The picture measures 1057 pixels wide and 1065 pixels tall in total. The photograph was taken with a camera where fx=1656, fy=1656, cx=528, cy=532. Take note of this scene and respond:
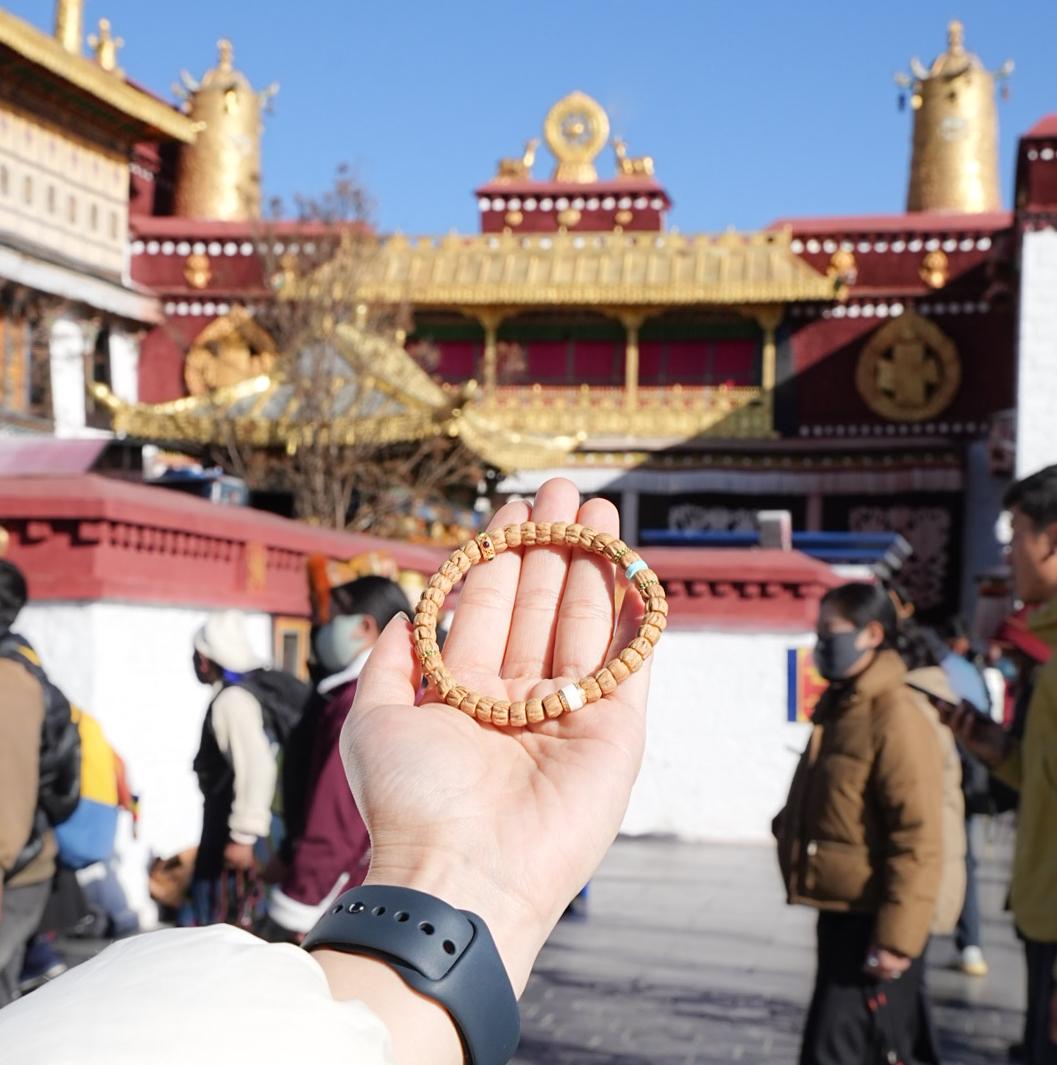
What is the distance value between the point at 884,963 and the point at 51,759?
89.7 inches

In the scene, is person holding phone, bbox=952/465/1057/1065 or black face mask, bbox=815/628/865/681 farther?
black face mask, bbox=815/628/865/681

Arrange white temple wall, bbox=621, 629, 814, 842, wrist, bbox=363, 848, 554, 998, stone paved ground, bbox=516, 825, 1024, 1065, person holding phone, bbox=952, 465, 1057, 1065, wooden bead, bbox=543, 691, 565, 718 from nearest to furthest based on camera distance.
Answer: wrist, bbox=363, 848, 554, 998 < wooden bead, bbox=543, 691, 565, 718 < person holding phone, bbox=952, 465, 1057, 1065 < stone paved ground, bbox=516, 825, 1024, 1065 < white temple wall, bbox=621, 629, 814, 842

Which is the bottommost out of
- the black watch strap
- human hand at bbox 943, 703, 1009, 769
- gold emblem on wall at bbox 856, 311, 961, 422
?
human hand at bbox 943, 703, 1009, 769

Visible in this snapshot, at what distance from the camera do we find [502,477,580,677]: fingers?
1.89 metres

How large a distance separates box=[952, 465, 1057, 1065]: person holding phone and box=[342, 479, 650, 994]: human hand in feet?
6.75

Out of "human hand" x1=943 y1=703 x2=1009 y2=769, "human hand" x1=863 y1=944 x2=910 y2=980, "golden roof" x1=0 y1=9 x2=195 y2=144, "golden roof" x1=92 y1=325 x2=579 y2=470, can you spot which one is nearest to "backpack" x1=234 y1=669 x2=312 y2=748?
"human hand" x1=863 y1=944 x2=910 y2=980

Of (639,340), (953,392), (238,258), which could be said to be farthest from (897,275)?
(238,258)

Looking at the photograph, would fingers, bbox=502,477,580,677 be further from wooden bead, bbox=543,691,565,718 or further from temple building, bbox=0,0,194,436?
temple building, bbox=0,0,194,436

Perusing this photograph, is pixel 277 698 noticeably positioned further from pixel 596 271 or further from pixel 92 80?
pixel 596 271

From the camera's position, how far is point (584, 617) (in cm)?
185

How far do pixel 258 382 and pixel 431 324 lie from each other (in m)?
9.51

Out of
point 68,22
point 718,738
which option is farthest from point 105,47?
point 718,738

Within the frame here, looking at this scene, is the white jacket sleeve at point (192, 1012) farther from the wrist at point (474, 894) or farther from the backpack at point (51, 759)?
the backpack at point (51, 759)

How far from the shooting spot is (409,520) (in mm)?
19250
